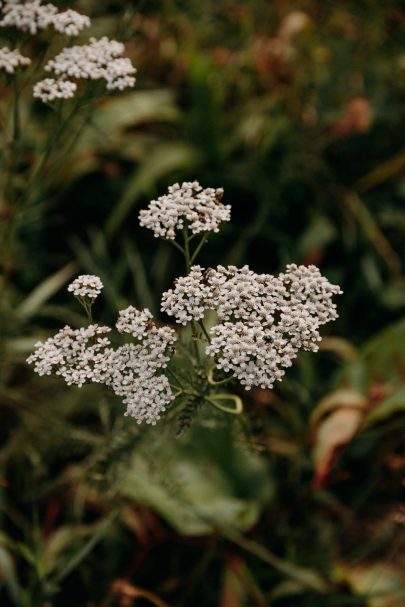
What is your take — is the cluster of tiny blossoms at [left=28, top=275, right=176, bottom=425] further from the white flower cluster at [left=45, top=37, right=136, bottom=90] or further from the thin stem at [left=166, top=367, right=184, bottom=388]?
the white flower cluster at [left=45, top=37, right=136, bottom=90]

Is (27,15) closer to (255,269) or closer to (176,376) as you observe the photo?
(176,376)

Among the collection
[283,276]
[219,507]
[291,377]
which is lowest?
[219,507]

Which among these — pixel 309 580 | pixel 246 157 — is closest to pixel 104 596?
pixel 309 580

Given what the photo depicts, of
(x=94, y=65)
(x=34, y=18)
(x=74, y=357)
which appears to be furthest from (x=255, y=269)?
(x=74, y=357)

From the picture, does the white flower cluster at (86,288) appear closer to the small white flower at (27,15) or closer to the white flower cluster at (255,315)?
the white flower cluster at (255,315)

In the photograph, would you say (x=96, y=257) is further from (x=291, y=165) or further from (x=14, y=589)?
(x=14, y=589)

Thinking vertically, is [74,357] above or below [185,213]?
below
